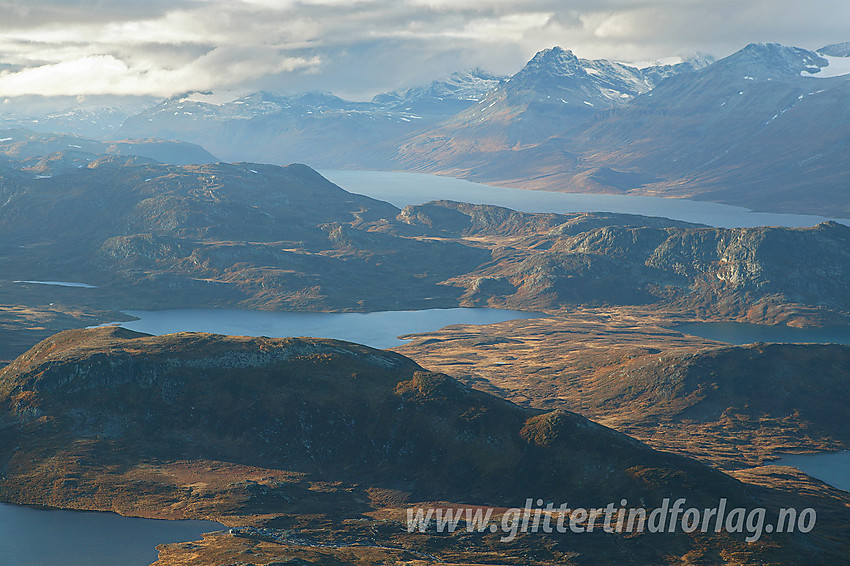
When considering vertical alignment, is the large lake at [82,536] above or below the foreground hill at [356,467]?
below

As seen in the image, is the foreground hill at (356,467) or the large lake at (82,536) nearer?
the large lake at (82,536)

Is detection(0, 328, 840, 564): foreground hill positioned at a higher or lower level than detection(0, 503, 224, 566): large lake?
higher

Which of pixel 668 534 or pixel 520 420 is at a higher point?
pixel 520 420

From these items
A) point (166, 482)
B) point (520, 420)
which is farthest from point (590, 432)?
point (166, 482)

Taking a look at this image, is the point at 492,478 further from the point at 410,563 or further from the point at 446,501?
the point at 410,563

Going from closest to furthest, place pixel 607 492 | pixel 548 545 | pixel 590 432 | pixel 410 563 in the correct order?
pixel 410 563, pixel 548 545, pixel 607 492, pixel 590 432
